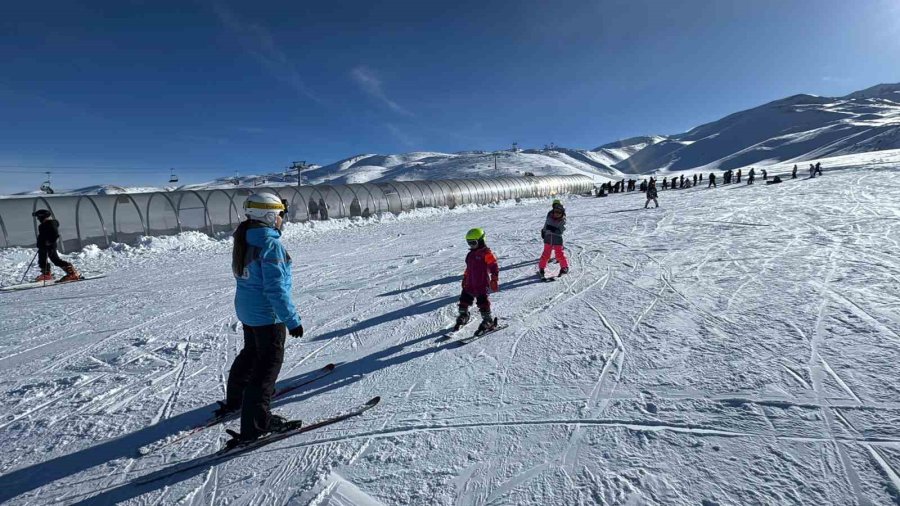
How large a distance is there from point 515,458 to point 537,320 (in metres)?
3.09

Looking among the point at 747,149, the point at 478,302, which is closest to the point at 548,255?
the point at 478,302

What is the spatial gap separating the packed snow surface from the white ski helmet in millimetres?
1883

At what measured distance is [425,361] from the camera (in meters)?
4.83

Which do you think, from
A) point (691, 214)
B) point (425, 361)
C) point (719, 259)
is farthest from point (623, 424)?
point (691, 214)

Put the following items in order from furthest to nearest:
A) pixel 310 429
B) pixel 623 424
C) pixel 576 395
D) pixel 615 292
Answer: pixel 615 292 → pixel 576 395 → pixel 310 429 → pixel 623 424

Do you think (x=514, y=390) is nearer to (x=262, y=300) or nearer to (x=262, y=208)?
(x=262, y=300)

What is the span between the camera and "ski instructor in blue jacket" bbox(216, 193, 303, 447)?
3.03 meters

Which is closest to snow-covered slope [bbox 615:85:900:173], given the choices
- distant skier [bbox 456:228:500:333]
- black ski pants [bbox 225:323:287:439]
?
distant skier [bbox 456:228:500:333]

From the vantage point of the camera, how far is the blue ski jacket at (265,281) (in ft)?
9.90

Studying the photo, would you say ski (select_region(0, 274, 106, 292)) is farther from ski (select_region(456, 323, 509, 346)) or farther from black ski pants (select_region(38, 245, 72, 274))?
ski (select_region(456, 323, 509, 346))

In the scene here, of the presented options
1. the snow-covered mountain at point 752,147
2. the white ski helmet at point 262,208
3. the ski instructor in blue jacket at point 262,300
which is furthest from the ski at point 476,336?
the snow-covered mountain at point 752,147

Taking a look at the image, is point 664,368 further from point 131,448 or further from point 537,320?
point 131,448

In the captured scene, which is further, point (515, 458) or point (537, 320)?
point (537, 320)

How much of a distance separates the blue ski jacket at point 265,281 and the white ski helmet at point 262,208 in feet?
0.29
